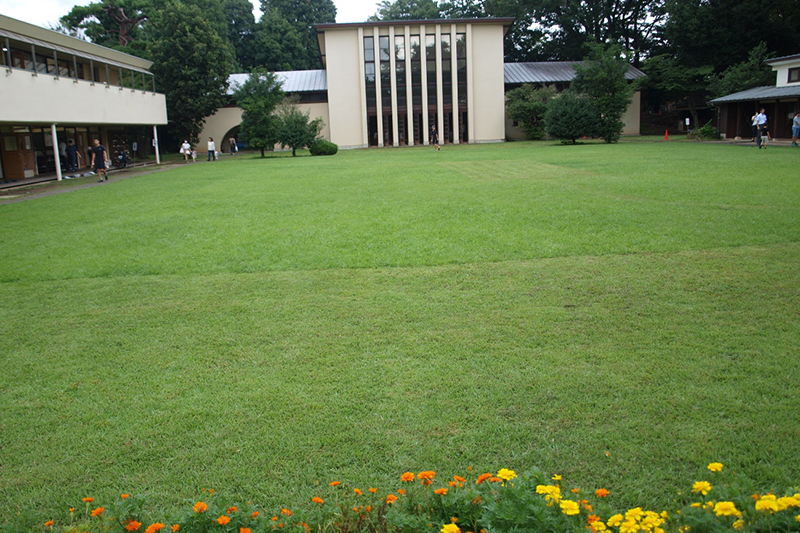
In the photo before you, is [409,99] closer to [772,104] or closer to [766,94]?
[766,94]

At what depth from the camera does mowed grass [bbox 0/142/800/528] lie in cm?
375

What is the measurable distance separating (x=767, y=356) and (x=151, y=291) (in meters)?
6.99

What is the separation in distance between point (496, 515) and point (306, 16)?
249 feet

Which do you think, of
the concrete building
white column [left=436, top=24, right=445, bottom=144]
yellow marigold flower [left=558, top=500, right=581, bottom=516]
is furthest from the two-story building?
yellow marigold flower [left=558, top=500, right=581, bottom=516]

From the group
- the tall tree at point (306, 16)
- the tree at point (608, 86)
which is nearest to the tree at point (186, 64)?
the tall tree at point (306, 16)

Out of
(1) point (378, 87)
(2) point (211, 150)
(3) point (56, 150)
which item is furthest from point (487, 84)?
(3) point (56, 150)

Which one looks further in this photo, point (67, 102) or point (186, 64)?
point (186, 64)

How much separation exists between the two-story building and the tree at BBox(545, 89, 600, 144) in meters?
7.40

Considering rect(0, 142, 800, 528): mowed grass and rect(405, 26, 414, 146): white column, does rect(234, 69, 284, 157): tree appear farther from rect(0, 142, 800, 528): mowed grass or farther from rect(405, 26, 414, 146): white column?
rect(0, 142, 800, 528): mowed grass

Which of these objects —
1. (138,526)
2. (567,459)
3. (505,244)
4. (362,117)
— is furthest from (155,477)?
(362,117)

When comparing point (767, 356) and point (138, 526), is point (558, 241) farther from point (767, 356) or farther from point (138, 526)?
point (138, 526)

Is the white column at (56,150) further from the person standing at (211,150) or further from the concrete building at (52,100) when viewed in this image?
the person standing at (211,150)

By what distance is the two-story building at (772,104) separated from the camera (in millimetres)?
33531

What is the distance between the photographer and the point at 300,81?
52.0m
